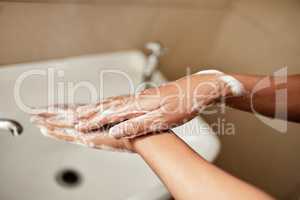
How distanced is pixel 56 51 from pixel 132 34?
20cm

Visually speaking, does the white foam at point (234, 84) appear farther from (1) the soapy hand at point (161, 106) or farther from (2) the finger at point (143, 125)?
(2) the finger at point (143, 125)

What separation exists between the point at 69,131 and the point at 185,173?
28 centimetres

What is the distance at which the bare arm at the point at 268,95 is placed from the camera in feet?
2.02

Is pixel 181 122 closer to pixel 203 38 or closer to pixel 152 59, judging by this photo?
pixel 152 59

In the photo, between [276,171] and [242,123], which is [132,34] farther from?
[276,171]

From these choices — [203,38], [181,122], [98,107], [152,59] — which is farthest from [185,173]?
[203,38]

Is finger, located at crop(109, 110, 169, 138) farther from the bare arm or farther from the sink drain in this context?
the sink drain

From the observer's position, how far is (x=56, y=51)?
74 centimetres

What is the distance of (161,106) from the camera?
556mm

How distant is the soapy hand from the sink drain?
236 millimetres

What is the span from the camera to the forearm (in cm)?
45

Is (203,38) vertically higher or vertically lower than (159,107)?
higher

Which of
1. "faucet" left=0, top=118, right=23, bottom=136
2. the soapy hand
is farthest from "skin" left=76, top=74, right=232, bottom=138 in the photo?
"faucet" left=0, top=118, right=23, bottom=136

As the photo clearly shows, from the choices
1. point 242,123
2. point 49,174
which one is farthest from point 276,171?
point 49,174
